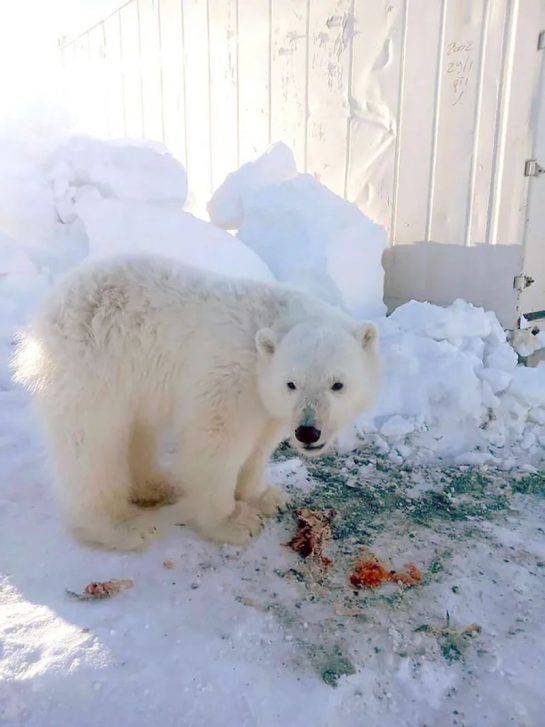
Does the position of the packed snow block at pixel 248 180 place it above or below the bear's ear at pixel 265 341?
above

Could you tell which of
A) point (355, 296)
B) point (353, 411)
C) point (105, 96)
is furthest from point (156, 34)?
point (353, 411)

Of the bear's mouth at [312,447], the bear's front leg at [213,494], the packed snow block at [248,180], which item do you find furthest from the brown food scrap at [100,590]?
the packed snow block at [248,180]

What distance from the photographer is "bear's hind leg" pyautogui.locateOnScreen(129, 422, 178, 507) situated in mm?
3105

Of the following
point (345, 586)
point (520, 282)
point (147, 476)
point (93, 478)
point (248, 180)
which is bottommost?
point (345, 586)

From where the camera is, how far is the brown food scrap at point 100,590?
7.44ft

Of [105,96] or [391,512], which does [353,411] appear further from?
[105,96]

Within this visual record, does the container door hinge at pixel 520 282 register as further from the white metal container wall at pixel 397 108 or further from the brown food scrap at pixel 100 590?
the brown food scrap at pixel 100 590

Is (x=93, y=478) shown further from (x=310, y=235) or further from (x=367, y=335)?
(x=310, y=235)

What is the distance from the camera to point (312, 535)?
8.97 feet

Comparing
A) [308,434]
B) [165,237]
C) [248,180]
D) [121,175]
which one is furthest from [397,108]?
[308,434]

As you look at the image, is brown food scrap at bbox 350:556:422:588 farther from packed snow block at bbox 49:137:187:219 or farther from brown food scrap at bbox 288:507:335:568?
packed snow block at bbox 49:137:187:219

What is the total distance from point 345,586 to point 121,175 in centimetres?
530

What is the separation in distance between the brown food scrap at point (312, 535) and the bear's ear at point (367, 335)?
2.78 ft

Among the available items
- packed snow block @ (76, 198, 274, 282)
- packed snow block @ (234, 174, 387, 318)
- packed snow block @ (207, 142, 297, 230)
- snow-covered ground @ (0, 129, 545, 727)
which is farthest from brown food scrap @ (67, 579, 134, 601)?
packed snow block @ (207, 142, 297, 230)
